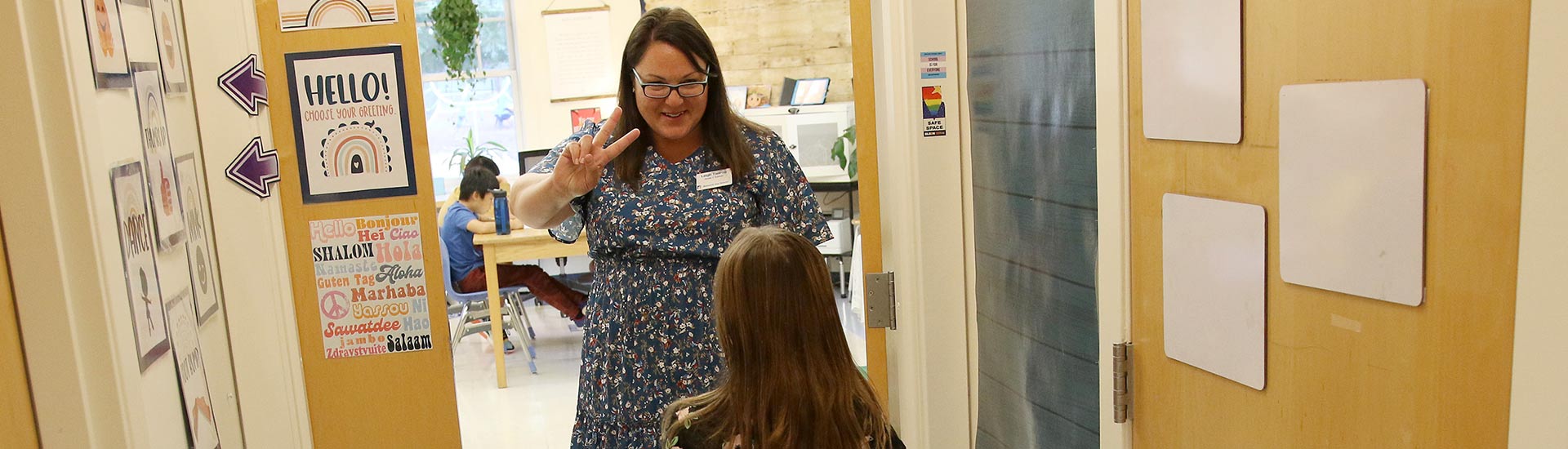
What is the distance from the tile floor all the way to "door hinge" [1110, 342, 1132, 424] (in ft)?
10.7

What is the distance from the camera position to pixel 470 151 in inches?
321

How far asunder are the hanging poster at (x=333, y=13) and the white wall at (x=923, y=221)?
921 millimetres

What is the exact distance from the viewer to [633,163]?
2182 millimetres

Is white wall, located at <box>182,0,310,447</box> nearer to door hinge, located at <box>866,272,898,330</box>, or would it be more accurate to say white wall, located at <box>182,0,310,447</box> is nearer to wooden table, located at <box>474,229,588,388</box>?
door hinge, located at <box>866,272,898,330</box>

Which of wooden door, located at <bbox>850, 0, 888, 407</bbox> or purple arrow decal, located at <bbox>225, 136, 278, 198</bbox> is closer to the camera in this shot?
purple arrow decal, located at <bbox>225, 136, 278, 198</bbox>

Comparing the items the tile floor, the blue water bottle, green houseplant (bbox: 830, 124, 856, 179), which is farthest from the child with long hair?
green houseplant (bbox: 830, 124, 856, 179)

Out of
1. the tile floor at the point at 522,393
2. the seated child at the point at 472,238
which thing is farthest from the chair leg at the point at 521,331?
the seated child at the point at 472,238

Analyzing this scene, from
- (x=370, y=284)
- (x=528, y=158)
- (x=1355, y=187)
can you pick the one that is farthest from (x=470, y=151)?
(x=1355, y=187)

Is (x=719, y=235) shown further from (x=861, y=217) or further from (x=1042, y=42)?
(x=1042, y=42)

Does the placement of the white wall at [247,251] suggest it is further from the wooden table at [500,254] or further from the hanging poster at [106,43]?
the wooden table at [500,254]

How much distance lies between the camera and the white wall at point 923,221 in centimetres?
215

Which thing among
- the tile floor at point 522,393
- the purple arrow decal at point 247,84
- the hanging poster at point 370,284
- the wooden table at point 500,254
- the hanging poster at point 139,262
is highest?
the purple arrow decal at point 247,84

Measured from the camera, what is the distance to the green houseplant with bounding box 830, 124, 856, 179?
7.40m

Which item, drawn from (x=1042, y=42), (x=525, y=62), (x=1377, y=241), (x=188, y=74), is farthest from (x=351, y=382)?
(x=525, y=62)
